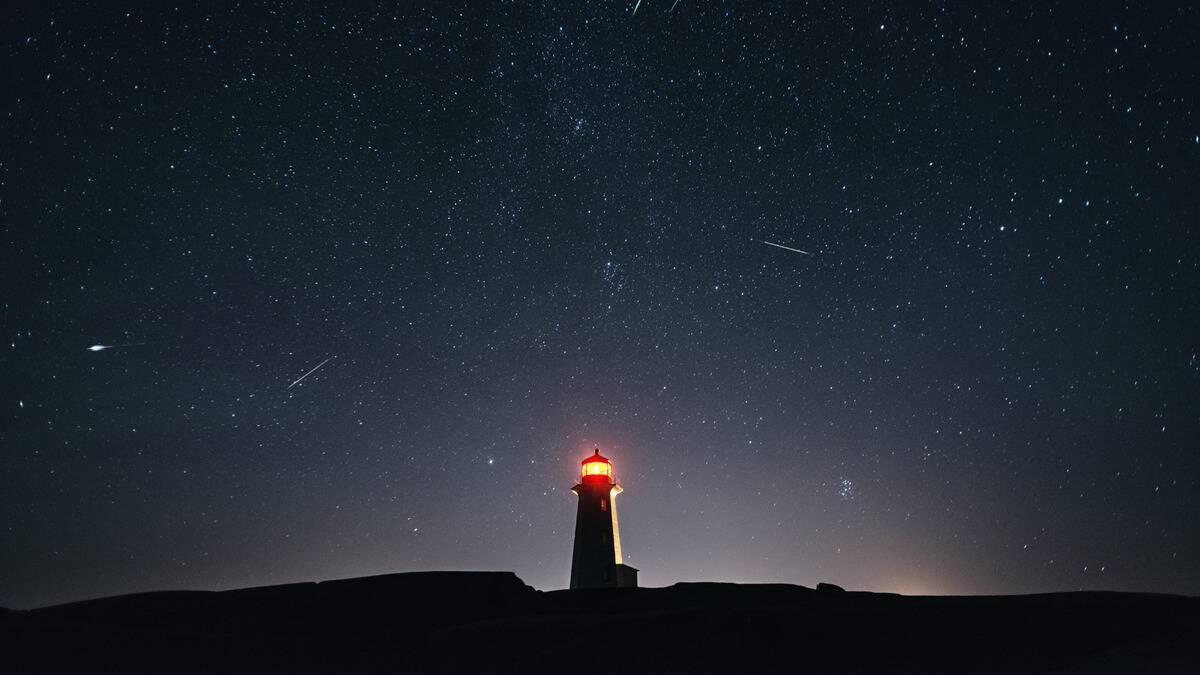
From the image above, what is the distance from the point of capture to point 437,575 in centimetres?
1802

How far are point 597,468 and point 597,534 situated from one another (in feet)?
12.1

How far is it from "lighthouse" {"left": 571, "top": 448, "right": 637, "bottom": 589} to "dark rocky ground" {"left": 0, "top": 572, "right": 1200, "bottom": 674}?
51.5 ft

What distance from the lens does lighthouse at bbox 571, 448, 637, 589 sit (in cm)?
2994

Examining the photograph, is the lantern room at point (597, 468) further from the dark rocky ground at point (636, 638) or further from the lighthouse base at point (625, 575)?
the dark rocky ground at point (636, 638)

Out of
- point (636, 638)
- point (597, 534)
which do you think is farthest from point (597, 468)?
point (636, 638)

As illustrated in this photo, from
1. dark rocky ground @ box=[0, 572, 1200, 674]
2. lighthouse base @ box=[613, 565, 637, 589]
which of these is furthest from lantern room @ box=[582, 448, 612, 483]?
dark rocky ground @ box=[0, 572, 1200, 674]

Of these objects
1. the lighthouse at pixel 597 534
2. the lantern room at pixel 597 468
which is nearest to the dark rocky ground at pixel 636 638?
the lighthouse at pixel 597 534

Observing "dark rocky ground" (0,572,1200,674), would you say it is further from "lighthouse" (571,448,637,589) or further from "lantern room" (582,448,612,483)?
"lantern room" (582,448,612,483)

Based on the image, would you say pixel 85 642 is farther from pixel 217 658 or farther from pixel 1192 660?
pixel 1192 660

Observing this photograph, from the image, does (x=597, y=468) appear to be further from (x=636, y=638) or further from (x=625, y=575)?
(x=636, y=638)

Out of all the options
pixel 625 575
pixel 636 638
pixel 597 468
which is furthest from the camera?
pixel 597 468

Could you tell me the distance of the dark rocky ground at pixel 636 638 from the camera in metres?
9.93

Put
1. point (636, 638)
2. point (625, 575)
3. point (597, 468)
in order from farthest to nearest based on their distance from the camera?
point (597, 468), point (625, 575), point (636, 638)

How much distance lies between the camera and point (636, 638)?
11.3 metres
